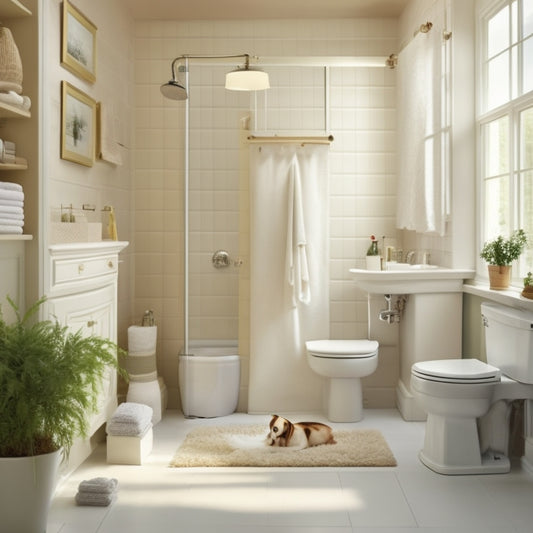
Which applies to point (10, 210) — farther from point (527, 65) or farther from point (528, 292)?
point (527, 65)

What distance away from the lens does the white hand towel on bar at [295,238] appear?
4.61m

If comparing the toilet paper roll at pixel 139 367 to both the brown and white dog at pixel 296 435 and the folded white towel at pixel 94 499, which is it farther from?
the folded white towel at pixel 94 499

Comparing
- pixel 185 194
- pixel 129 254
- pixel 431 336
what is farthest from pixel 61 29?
pixel 431 336

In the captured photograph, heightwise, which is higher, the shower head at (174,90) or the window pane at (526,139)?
the shower head at (174,90)

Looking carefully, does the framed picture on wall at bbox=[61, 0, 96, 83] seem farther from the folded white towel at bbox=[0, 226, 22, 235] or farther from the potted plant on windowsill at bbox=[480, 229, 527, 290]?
the potted plant on windowsill at bbox=[480, 229, 527, 290]

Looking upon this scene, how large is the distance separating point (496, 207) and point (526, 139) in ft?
1.71

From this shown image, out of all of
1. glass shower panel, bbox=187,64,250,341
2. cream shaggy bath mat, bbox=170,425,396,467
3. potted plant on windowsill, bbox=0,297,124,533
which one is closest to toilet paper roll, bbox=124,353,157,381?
glass shower panel, bbox=187,64,250,341

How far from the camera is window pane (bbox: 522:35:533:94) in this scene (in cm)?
346

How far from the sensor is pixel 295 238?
4.62 m

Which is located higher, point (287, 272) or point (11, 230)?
point (11, 230)

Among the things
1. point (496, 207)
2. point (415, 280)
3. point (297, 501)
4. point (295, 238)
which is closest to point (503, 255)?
point (496, 207)

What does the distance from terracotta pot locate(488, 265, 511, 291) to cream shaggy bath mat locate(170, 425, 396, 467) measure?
1.07m

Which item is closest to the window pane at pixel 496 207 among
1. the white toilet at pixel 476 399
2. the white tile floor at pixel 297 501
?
the white toilet at pixel 476 399

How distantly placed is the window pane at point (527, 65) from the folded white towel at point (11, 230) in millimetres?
2527
